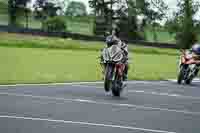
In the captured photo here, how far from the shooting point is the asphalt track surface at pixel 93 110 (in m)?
10.7

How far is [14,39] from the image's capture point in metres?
56.2

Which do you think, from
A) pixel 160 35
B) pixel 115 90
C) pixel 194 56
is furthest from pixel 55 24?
pixel 115 90

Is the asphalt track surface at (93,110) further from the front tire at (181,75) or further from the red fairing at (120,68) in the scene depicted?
the front tire at (181,75)

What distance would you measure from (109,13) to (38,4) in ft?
41.9

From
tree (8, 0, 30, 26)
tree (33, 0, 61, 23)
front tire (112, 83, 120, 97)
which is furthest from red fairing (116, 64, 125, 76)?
tree (33, 0, 61, 23)

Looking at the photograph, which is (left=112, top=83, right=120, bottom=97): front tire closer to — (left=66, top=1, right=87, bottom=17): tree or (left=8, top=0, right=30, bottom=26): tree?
(left=8, top=0, right=30, bottom=26): tree

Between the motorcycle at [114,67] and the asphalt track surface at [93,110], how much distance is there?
1.25 feet

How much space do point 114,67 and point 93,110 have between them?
3538 mm

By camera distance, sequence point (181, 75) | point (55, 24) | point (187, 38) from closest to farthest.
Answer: point (181, 75) → point (55, 24) → point (187, 38)

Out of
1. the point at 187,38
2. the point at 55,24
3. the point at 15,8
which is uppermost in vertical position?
the point at 15,8

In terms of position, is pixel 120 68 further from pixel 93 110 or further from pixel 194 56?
pixel 194 56

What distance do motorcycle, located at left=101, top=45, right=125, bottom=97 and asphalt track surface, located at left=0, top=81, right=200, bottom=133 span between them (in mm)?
381

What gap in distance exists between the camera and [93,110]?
1327 centimetres

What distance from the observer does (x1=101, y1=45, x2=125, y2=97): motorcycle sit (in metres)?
16.5
